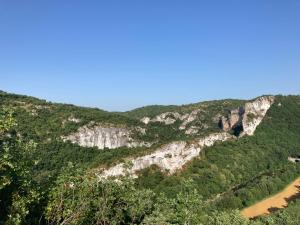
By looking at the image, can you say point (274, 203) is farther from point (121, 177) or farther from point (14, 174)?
point (14, 174)

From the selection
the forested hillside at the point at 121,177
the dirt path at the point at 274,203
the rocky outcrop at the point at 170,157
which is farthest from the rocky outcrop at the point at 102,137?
the dirt path at the point at 274,203

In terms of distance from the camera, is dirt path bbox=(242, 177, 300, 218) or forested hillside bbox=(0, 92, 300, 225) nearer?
forested hillside bbox=(0, 92, 300, 225)

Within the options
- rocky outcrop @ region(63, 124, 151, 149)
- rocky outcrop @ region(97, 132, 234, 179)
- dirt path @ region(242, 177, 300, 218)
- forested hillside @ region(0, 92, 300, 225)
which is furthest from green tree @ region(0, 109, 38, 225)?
rocky outcrop @ region(63, 124, 151, 149)

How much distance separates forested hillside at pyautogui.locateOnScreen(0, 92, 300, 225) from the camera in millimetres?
30875

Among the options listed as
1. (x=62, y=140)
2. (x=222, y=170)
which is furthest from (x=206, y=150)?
(x=62, y=140)

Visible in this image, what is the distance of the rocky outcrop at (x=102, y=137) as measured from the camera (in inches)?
6122

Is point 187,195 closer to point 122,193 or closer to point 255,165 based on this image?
point 122,193

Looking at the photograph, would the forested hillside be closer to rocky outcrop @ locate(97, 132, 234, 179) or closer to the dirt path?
rocky outcrop @ locate(97, 132, 234, 179)

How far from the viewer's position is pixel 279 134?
192250 millimetres

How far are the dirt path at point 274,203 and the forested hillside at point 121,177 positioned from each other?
2.04 meters

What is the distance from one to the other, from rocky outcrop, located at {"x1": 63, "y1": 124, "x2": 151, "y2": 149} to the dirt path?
55107 mm

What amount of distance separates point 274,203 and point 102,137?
216ft

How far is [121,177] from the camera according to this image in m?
44.2

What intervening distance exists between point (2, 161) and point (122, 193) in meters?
16.4
